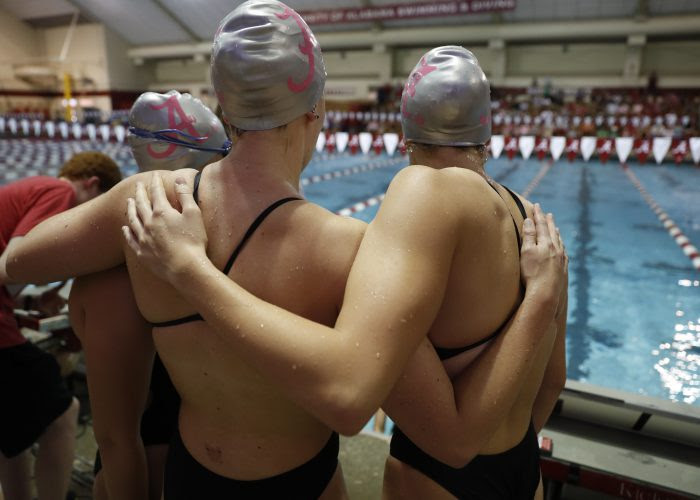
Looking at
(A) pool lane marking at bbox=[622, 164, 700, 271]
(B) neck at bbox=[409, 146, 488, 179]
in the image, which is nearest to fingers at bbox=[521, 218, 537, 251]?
(B) neck at bbox=[409, 146, 488, 179]

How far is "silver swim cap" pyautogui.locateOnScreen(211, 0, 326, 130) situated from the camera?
0.80m

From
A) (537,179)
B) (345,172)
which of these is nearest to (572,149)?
(537,179)

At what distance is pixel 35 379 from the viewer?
6.07 feet

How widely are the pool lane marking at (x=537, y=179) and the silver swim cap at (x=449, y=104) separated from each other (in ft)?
29.8

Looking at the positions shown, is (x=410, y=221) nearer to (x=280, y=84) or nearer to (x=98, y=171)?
(x=280, y=84)

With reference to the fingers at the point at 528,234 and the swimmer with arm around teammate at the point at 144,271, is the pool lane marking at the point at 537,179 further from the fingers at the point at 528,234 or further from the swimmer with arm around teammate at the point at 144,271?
the swimmer with arm around teammate at the point at 144,271

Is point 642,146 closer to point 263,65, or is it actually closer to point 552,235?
point 552,235

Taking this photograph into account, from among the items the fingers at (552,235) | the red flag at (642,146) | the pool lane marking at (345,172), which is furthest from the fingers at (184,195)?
the red flag at (642,146)

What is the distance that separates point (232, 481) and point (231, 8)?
18123 millimetres

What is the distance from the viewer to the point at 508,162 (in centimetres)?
1627

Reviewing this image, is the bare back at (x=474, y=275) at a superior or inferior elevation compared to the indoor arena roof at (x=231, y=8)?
inferior

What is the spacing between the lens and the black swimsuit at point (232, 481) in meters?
0.94

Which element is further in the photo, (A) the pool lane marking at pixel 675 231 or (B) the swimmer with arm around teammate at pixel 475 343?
(A) the pool lane marking at pixel 675 231

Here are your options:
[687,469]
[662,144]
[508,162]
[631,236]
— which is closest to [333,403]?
[687,469]
